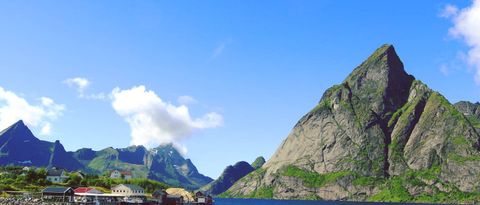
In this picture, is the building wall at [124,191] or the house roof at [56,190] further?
the building wall at [124,191]

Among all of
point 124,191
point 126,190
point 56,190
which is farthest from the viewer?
point 126,190

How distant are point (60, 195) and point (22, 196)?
10.7 metres

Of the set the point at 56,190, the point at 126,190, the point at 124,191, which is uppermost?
the point at 126,190

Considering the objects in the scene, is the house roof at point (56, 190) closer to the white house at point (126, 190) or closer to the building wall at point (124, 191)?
the white house at point (126, 190)

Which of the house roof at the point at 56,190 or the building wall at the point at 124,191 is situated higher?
the building wall at the point at 124,191

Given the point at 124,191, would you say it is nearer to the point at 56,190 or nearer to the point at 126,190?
the point at 126,190

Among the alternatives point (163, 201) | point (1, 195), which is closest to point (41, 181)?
point (1, 195)

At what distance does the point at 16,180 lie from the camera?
631ft

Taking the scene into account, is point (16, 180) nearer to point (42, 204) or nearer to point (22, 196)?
point (22, 196)

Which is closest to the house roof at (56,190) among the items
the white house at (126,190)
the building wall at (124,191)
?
the white house at (126,190)

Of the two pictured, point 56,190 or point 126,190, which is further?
point 126,190

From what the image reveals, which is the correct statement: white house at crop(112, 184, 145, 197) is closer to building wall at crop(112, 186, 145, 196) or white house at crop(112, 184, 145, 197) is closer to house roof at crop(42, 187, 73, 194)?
building wall at crop(112, 186, 145, 196)

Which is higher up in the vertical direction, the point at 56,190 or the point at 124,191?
the point at 124,191

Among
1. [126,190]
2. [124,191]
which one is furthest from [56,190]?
[126,190]
